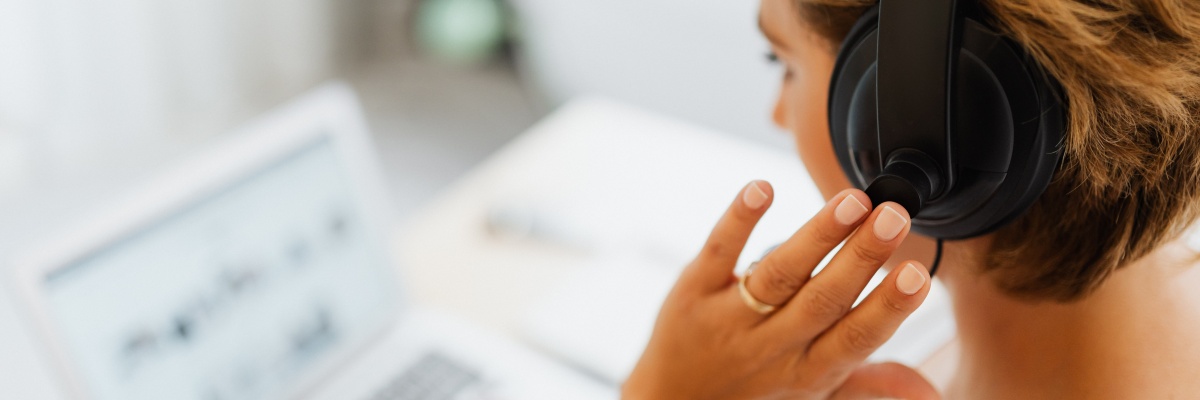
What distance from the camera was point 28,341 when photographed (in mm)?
1292

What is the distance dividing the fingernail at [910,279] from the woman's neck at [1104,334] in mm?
180

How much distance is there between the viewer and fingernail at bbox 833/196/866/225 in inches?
22.5

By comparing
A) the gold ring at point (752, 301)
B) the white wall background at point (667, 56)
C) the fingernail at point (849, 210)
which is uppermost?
the fingernail at point (849, 210)

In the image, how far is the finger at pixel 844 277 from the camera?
555 mm

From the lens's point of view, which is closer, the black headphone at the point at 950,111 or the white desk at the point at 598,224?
the black headphone at the point at 950,111

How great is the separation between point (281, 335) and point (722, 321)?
47 cm

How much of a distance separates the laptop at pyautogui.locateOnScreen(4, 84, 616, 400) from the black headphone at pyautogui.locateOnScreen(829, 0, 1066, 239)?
524 millimetres

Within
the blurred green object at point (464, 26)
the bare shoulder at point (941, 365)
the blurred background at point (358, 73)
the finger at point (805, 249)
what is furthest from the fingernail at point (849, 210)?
the blurred green object at point (464, 26)

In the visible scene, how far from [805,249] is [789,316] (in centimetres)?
7

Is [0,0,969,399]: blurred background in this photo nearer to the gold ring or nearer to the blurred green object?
the blurred green object

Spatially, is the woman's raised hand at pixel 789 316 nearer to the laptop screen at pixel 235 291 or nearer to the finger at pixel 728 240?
the finger at pixel 728 240

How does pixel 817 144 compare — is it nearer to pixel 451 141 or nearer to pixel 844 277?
pixel 844 277

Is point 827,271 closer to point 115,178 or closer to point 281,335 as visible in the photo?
point 281,335

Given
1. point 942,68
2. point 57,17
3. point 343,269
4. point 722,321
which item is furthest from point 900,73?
point 57,17
